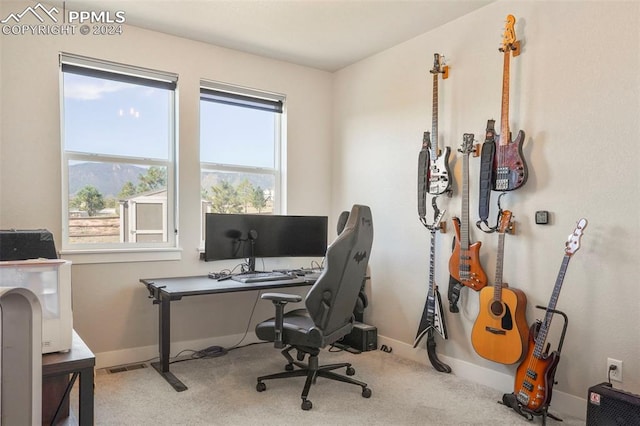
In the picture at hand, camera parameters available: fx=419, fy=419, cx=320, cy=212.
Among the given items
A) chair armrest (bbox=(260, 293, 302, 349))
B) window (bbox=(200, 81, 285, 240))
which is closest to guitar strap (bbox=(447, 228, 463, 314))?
chair armrest (bbox=(260, 293, 302, 349))

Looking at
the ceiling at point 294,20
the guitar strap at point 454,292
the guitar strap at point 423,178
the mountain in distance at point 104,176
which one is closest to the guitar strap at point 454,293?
the guitar strap at point 454,292

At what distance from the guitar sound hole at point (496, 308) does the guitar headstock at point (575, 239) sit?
1.74 ft

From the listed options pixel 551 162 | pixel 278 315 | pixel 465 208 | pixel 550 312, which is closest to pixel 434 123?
pixel 465 208

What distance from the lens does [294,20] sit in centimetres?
317

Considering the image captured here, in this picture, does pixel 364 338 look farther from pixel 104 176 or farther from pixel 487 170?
pixel 104 176

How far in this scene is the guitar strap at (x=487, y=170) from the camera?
2.76 meters

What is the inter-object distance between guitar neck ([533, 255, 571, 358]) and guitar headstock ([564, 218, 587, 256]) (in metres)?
0.04

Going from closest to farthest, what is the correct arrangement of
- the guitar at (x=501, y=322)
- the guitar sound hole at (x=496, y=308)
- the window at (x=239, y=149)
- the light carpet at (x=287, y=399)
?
the light carpet at (x=287, y=399), the guitar at (x=501, y=322), the guitar sound hole at (x=496, y=308), the window at (x=239, y=149)

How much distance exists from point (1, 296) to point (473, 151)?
9.09 ft

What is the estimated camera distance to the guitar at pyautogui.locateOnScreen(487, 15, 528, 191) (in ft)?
8.68

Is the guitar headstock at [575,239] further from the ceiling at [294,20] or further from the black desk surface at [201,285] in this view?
the black desk surface at [201,285]

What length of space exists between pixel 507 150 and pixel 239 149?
2.32 metres

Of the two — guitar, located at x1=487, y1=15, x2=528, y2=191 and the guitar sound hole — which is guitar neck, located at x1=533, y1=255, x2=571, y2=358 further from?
guitar, located at x1=487, y1=15, x2=528, y2=191

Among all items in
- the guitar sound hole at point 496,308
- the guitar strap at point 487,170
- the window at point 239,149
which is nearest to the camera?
the guitar sound hole at point 496,308
